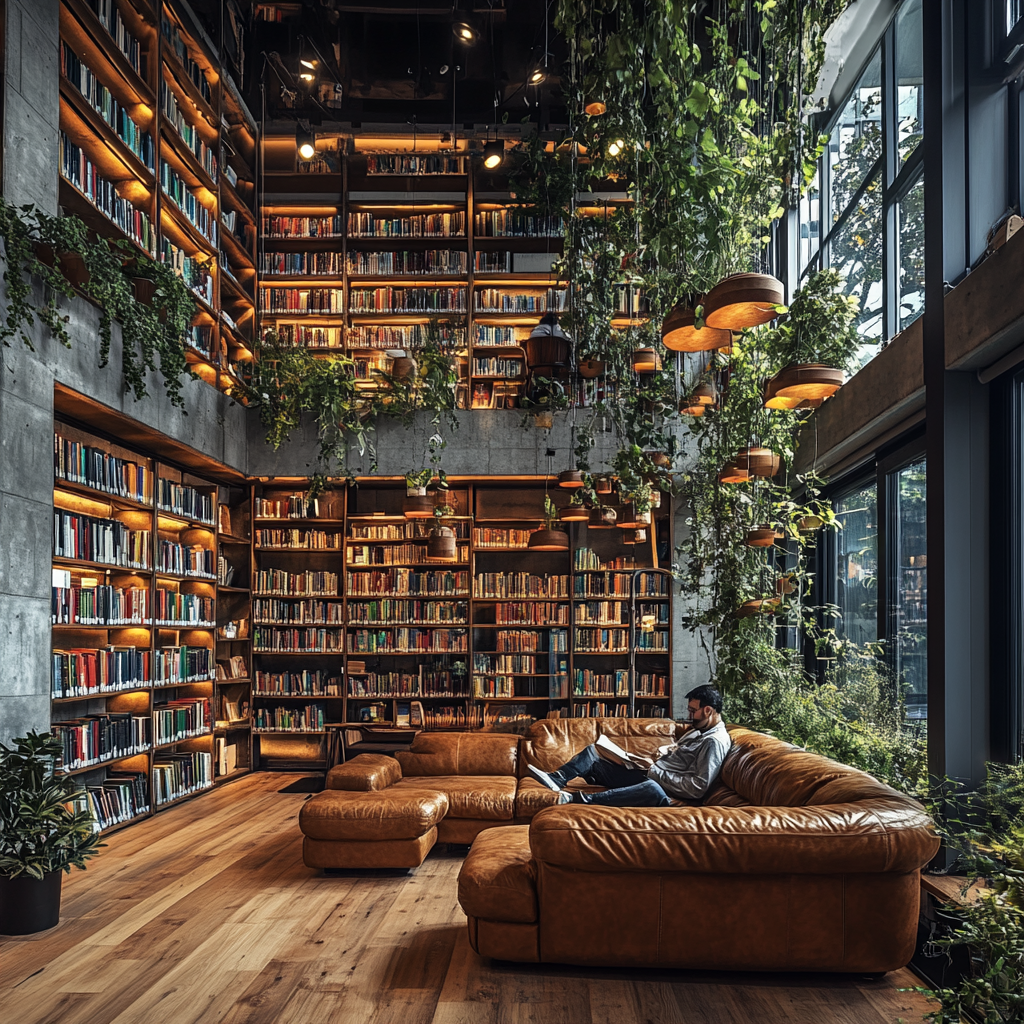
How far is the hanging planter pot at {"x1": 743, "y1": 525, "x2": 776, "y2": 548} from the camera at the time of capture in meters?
6.28

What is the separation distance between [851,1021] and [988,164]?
375cm

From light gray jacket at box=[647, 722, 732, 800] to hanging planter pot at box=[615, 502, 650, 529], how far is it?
74.5 inches

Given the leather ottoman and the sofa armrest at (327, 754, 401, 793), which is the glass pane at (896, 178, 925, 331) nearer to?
the leather ottoman

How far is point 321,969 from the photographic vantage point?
12.1 feet

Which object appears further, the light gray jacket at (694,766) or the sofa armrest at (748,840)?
the light gray jacket at (694,766)

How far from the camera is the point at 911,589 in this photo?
584cm

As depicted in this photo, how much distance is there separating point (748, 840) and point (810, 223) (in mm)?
5938

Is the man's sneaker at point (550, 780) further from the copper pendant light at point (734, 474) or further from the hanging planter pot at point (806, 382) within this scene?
the hanging planter pot at point (806, 382)

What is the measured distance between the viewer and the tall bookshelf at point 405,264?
919 centimetres

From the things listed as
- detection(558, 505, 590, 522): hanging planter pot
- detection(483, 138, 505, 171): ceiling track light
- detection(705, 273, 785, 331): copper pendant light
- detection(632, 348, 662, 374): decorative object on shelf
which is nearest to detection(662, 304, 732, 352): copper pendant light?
detection(705, 273, 785, 331): copper pendant light

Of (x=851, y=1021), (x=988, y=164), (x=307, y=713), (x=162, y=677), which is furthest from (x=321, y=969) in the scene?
(x=307, y=713)

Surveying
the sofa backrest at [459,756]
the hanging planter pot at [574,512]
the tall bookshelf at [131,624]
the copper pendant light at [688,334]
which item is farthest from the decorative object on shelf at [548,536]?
the copper pendant light at [688,334]

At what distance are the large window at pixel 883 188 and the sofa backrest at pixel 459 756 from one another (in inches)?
150

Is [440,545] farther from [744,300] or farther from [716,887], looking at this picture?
[744,300]
